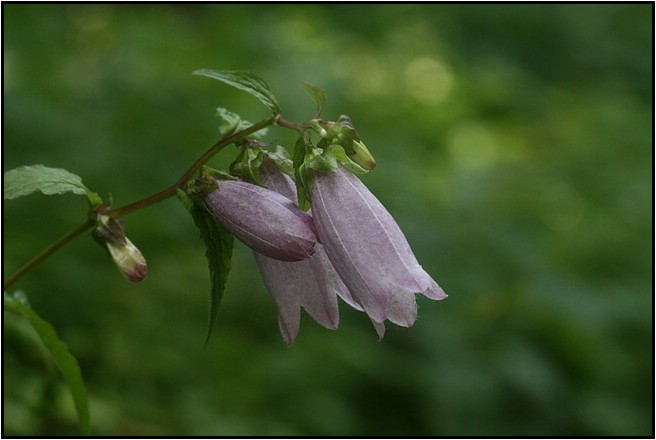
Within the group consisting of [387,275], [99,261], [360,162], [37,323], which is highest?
[360,162]

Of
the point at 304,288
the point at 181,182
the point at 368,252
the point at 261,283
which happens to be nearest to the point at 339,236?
the point at 368,252

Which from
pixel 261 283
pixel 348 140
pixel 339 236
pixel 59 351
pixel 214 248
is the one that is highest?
pixel 348 140

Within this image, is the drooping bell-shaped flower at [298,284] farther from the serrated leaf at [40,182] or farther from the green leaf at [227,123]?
the serrated leaf at [40,182]

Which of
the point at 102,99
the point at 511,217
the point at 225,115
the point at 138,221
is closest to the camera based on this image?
the point at 225,115

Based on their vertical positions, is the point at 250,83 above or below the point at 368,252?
above

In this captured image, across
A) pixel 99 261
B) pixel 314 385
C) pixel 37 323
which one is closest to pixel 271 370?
pixel 314 385

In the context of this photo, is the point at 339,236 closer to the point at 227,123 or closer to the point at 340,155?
the point at 340,155

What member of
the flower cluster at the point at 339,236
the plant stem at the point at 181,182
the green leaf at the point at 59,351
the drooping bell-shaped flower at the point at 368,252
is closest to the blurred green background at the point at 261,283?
the green leaf at the point at 59,351

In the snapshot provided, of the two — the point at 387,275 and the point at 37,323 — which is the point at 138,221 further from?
the point at 387,275
